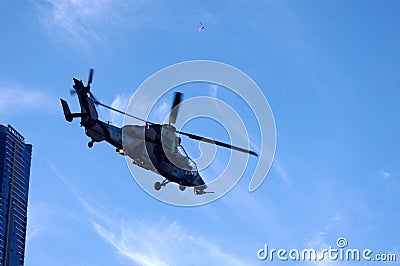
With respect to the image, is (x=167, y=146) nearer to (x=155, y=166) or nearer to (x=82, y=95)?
(x=155, y=166)

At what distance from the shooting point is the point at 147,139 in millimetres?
95125

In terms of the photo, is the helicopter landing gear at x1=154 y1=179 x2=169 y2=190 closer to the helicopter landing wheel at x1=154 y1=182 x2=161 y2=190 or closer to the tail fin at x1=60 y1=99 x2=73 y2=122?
the helicopter landing wheel at x1=154 y1=182 x2=161 y2=190

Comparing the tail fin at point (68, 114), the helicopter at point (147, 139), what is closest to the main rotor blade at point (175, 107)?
the helicopter at point (147, 139)

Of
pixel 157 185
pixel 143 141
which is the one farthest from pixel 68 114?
pixel 157 185

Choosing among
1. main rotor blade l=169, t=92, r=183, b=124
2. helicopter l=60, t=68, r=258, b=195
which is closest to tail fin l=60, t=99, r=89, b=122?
helicopter l=60, t=68, r=258, b=195

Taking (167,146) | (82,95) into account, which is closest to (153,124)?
(167,146)

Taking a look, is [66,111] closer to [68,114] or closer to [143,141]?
[68,114]

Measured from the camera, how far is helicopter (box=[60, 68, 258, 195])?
306ft

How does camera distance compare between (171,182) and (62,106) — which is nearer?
(62,106)

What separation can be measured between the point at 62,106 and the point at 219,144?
758 inches

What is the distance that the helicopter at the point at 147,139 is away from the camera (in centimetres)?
9312

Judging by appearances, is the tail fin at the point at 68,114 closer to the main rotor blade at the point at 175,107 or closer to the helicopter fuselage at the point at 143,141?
the helicopter fuselage at the point at 143,141

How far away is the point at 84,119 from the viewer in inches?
3644

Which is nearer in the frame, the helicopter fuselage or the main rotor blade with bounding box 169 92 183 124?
the helicopter fuselage
